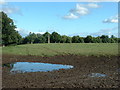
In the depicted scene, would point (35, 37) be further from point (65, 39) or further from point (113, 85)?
point (113, 85)

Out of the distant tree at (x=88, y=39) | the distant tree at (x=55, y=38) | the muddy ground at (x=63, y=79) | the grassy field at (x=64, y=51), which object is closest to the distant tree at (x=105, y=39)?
the distant tree at (x=88, y=39)

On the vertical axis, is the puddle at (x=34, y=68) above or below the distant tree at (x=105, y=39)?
below

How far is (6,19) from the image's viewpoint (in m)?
53.7

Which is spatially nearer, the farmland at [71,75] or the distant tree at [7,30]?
the farmland at [71,75]

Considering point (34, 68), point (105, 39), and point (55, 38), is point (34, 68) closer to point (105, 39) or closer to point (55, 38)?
point (55, 38)

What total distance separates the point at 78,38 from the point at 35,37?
83.8 ft

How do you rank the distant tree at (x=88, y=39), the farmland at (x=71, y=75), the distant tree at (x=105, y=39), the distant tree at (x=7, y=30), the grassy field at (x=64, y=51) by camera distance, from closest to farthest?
1. the farmland at (x=71, y=75)
2. the grassy field at (x=64, y=51)
3. the distant tree at (x=7, y=30)
4. the distant tree at (x=88, y=39)
5. the distant tree at (x=105, y=39)

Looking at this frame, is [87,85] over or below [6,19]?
below

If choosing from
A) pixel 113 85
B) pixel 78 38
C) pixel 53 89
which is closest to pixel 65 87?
pixel 53 89

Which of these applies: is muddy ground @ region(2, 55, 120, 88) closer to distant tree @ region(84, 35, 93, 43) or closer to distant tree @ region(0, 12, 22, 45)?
distant tree @ region(0, 12, 22, 45)

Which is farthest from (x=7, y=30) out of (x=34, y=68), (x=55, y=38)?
(x=55, y=38)

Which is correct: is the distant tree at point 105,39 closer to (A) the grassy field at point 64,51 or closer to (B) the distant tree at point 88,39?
(B) the distant tree at point 88,39

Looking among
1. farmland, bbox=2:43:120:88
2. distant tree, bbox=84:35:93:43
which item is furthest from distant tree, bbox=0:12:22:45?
distant tree, bbox=84:35:93:43

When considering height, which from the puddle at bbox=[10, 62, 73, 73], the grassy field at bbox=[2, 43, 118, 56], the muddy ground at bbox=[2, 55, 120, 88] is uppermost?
the grassy field at bbox=[2, 43, 118, 56]
